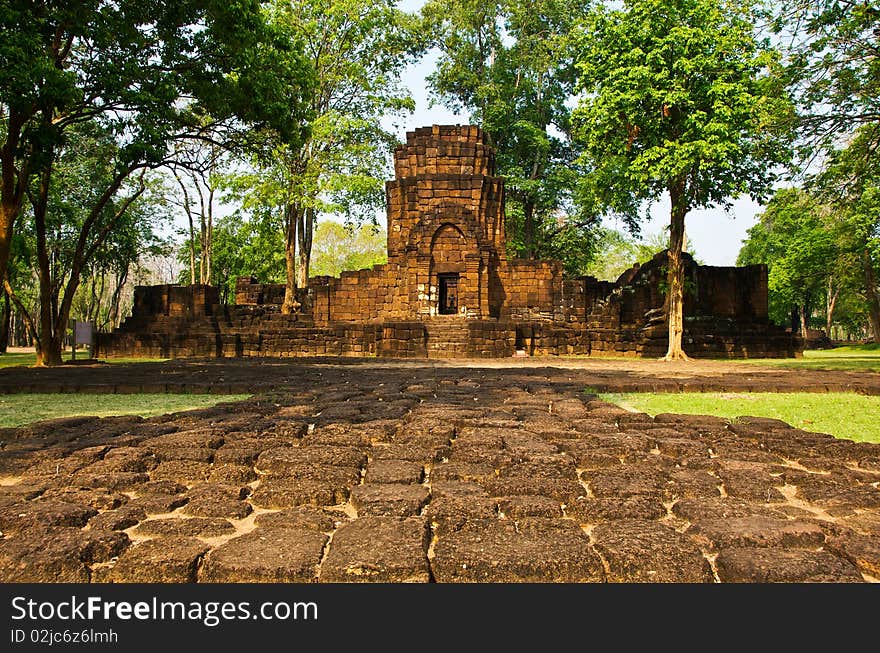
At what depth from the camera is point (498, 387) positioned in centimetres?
862

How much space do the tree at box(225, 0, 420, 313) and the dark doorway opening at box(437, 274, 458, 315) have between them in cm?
463

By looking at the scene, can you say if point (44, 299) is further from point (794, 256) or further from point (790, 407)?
point (794, 256)

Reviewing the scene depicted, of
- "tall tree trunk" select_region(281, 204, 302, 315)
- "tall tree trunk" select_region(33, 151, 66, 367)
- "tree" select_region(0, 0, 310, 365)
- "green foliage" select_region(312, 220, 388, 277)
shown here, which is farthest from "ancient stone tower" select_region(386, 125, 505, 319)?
"green foliage" select_region(312, 220, 388, 277)

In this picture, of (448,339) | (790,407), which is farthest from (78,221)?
(790,407)

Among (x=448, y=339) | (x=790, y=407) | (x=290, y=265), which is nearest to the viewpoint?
(x=790, y=407)

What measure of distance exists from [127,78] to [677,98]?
42.1 feet

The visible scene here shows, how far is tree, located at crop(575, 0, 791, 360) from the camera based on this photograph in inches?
619

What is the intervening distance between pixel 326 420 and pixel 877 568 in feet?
13.6

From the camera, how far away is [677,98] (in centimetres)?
1577

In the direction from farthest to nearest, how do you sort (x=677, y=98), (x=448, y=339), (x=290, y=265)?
(x=290, y=265) → (x=448, y=339) → (x=677, y=98)

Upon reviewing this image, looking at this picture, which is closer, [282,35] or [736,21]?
[282,35]

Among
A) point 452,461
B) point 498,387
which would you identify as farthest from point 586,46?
point 452,461

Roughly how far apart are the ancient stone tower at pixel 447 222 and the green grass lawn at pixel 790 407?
562 inches
